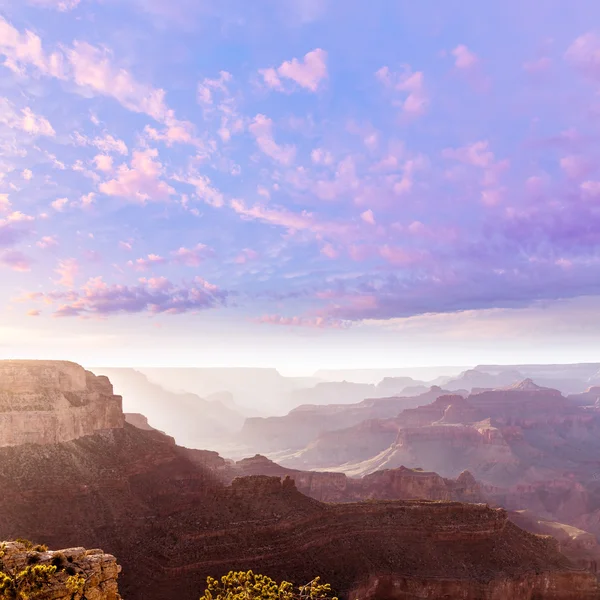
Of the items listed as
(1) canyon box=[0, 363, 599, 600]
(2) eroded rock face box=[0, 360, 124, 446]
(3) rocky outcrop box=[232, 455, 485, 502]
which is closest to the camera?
(1) canyon box=[0, 363, 599, 600]

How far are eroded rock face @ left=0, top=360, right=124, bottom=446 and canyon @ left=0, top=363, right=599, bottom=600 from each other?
0.34 metres

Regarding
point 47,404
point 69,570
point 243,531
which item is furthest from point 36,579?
point 47,404

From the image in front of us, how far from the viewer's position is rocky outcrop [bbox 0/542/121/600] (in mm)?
15406

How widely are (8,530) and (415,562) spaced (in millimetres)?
40078

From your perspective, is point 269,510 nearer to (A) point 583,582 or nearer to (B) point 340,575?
(B) point 340,575

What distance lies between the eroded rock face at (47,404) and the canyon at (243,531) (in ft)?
1.13

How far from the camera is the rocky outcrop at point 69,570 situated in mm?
15406

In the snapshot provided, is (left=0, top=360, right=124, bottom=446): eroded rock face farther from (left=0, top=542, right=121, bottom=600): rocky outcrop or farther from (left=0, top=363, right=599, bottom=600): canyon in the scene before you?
(left=0, top=542, right=121, bottom=600): rocky outcrop

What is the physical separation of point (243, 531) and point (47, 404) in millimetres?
28927

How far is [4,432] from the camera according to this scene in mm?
58656

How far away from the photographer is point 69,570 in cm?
1617

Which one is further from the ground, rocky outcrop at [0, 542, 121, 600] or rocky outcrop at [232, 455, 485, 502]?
rocky outcrop at [0, 542, 121, 600]

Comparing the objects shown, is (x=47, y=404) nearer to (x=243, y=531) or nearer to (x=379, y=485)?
(x=243, y=531)

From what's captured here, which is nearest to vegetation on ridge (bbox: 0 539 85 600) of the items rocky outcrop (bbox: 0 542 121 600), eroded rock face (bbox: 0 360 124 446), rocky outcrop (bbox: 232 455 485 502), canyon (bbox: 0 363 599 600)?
rocky outcrop (bbox: 0 542 121 600)
